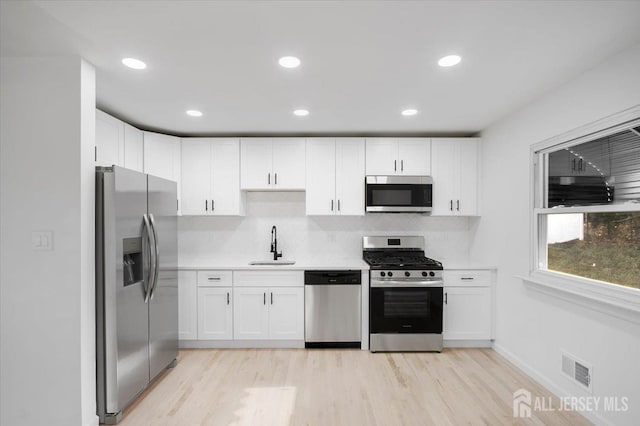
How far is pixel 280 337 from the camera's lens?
373 centimetres

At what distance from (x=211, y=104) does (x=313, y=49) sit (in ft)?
4.50

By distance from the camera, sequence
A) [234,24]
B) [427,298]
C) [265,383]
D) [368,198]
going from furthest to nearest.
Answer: [368,198], [427,298], [265,383], [234,24]

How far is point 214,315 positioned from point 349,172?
2.26 meters

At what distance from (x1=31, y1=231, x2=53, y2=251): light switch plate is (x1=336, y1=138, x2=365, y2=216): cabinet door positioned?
2743mm

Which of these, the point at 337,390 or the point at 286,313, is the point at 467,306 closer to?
the point at 337,390

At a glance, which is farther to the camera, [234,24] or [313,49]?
[313,49]

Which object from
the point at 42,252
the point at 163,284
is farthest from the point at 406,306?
the point at 42,252

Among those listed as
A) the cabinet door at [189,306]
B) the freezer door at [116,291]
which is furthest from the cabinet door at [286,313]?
the freezer door at [116,291]

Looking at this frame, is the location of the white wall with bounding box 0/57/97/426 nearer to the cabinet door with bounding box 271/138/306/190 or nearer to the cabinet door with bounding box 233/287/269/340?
the cabinet door with bounding box 233/287/269/340

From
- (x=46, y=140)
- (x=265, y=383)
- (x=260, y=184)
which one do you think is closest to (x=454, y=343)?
(x=265, y=383)

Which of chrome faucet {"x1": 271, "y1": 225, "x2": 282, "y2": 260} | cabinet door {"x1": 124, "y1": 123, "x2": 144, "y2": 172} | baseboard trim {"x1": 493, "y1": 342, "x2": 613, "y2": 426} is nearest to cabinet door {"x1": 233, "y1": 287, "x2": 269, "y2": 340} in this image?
chrome faucet {"x1": 271, "y1": 225, "x2": 282, "y2": 260}

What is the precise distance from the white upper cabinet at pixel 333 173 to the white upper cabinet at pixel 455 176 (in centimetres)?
91

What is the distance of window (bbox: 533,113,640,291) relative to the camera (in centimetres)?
216

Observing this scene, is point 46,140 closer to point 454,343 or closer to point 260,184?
point 260,184
